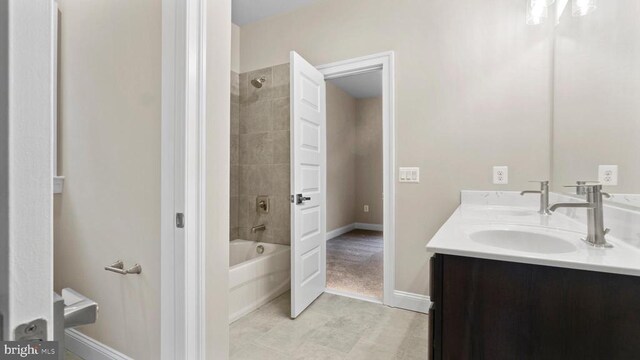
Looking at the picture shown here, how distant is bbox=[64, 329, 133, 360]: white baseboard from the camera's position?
4.85ft

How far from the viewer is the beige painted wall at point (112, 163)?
1301 mm

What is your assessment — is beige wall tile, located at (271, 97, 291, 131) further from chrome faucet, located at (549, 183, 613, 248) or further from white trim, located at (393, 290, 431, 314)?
chrome faucet, located at (549, 183, 613, 248)

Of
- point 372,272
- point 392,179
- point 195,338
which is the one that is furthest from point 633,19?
point 372,272

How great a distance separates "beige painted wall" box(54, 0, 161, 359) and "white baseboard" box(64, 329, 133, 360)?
3cm

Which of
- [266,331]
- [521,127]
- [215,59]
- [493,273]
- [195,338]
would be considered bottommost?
[266,331]

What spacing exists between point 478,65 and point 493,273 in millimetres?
1778

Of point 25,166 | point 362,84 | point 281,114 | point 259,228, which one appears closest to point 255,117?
point 281,114

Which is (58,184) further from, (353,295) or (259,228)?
(353,295)

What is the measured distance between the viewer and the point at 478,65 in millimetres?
2092

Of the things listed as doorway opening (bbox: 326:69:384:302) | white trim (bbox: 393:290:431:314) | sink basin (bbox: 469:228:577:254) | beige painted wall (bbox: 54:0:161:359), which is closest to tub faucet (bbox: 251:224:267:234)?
doorway opening (bbox: 326:69:384:302)

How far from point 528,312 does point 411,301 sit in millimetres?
1603

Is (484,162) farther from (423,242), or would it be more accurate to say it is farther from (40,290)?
(40,290)

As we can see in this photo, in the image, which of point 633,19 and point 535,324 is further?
point 633,19

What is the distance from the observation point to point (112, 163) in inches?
57.1
